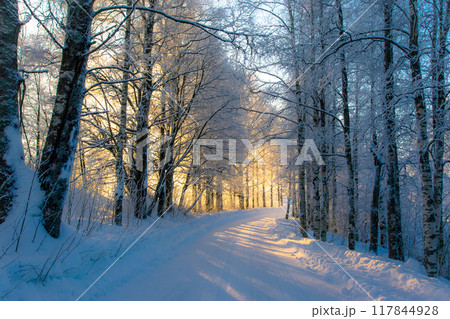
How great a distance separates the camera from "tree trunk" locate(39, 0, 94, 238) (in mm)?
3734

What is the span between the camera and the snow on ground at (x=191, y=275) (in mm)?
3016

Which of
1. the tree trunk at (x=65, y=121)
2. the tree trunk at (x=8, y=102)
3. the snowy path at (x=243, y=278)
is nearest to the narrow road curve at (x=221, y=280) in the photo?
the snowy path at (x=243, y=278)

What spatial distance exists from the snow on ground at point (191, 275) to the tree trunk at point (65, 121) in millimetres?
680

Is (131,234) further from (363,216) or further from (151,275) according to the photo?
(363,216)

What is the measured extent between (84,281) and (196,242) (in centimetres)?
462

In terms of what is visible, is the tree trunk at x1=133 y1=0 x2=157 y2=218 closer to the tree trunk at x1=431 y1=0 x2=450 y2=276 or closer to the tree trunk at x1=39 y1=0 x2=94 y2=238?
the tree trunk at x1=39 y1=0 x2=94 y2=238

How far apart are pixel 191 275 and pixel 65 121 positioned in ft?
11.7

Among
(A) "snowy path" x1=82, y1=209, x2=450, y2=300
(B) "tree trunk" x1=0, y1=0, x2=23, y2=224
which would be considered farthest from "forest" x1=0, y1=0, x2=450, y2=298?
(A) "snowy path" x1=82, y1=209, x2=450, y2=300

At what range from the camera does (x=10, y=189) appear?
332cm

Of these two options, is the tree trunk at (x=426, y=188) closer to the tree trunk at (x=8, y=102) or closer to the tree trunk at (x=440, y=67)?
the tree trunk at (x=440, y=67)

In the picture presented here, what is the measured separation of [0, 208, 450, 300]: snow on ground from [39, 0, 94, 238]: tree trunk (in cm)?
68

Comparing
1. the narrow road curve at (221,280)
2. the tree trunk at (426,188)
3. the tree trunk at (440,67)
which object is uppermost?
the tree trunk at (440,67)

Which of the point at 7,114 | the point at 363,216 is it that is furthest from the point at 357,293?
the point at 363,216

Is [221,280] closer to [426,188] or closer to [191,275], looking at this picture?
[191,275]
